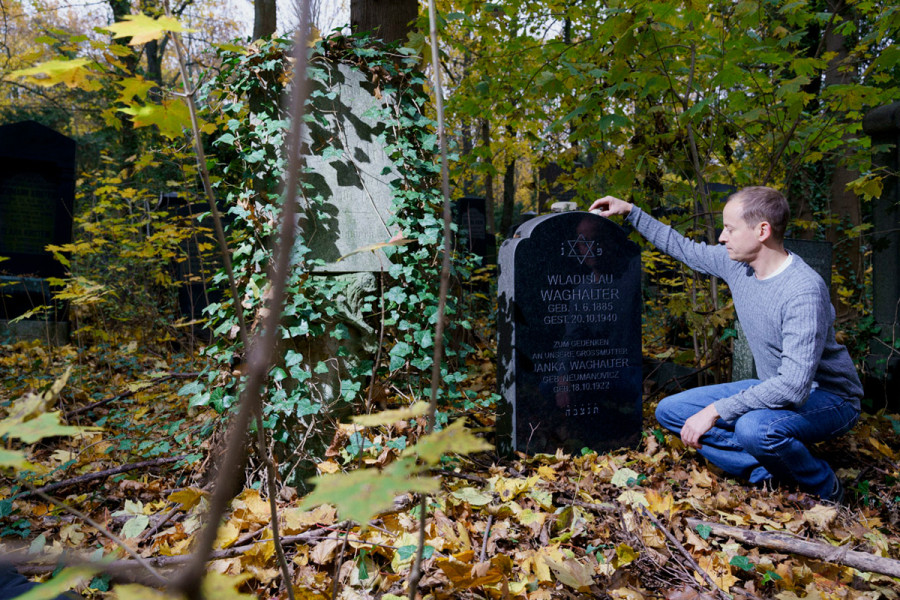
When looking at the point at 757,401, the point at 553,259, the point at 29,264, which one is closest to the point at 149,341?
the point at 29,264

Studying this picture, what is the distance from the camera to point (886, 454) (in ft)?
11.7

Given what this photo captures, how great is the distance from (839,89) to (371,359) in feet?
11.2

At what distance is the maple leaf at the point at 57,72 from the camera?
110 centimetres

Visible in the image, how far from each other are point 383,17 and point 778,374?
411cm

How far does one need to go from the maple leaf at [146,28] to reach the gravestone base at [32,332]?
6.74 metres

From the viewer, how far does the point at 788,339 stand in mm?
2742

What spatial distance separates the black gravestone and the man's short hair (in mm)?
893

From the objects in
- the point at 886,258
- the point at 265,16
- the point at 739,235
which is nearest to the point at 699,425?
the point at 739,235

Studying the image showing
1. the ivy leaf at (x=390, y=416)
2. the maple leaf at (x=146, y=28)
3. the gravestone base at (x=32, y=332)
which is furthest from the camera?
the gravestone base at (x=32, y=332)

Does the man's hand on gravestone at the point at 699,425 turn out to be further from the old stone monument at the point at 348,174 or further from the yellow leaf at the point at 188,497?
the yellow leaf at the point at 188,497

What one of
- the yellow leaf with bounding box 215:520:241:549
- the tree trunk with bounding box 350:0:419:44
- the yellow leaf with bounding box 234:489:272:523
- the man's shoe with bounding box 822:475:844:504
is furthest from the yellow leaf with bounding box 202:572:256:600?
the tree trunk with bounding box 350:0:419:44

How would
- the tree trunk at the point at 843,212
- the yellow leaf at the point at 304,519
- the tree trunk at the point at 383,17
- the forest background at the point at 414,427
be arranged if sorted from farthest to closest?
1. the tree trunk at the point at 843,212
2. the tree trunk at the point at 383,17
3. the yellow leaf at the point at 304,519
4. the forest background at the point at 414,427

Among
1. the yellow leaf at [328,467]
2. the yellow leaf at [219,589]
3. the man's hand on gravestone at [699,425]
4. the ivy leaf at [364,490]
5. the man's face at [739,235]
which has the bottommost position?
the yellow leaf at [328,467]

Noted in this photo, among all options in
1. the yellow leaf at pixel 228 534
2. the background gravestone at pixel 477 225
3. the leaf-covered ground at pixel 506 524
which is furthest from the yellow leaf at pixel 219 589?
the background gravestone at pixel 477 225
